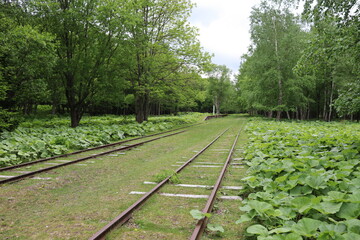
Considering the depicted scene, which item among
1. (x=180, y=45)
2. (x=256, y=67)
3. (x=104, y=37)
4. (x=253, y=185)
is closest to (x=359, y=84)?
(x=253, y=185)

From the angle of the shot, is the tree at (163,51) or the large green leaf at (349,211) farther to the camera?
the tree at (163,51)

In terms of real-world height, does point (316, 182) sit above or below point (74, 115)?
below

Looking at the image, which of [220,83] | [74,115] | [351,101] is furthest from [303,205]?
[220,83]

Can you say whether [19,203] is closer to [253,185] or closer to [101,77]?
[253,185]

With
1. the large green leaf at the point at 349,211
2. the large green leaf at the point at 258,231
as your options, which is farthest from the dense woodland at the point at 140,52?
the large green leaf at the point at 258,231

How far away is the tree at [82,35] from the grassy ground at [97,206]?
1229 cm

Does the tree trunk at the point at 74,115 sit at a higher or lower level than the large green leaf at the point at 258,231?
higher

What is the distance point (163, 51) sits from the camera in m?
22.7

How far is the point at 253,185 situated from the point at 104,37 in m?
16.6

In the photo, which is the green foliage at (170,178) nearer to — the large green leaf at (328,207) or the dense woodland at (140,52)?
the large green leaf at (328,207)

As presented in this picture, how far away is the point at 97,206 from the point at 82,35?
16.2 m

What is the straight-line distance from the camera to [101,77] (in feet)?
59.7

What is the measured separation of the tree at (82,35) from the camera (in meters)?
16.2

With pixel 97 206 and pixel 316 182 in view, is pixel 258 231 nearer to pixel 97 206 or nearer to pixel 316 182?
pixel 316 182
